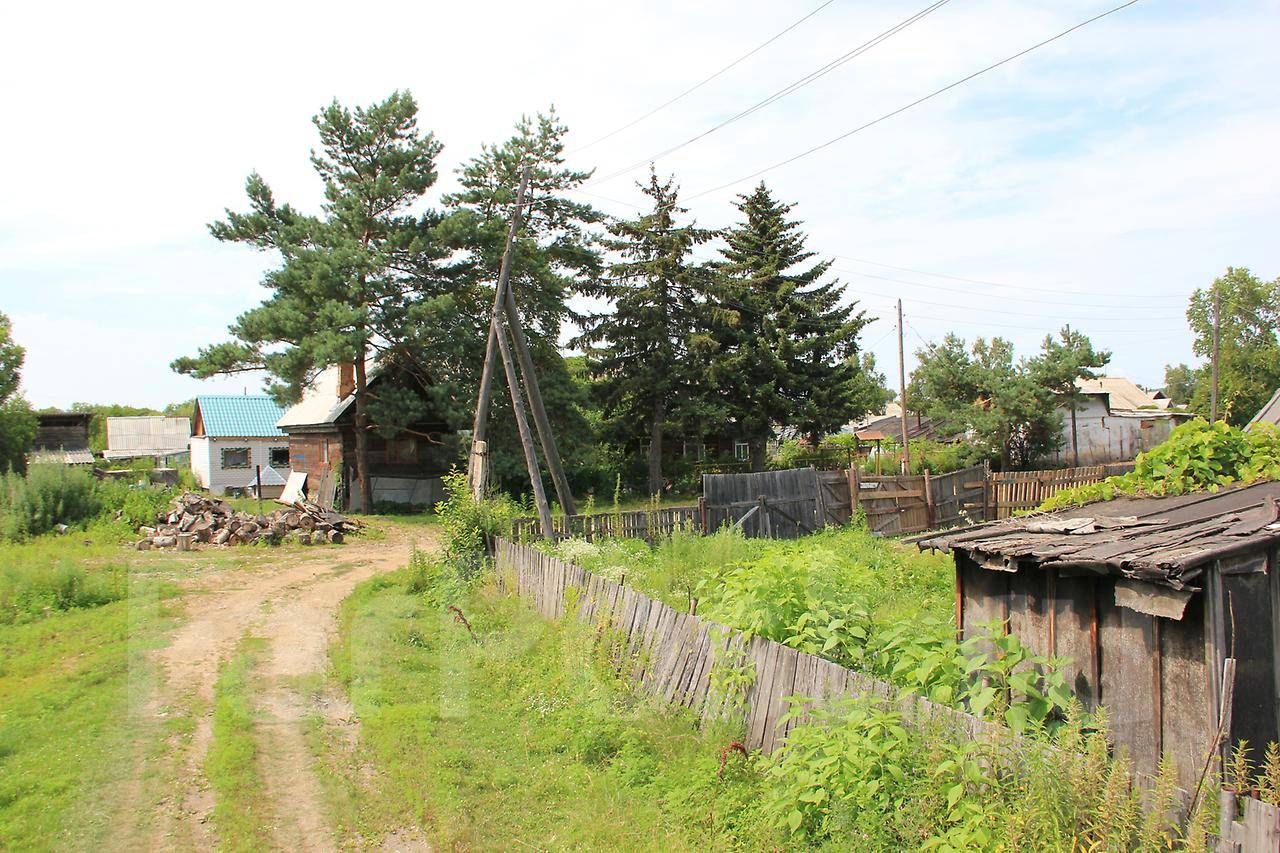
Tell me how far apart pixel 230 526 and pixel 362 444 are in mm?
7538

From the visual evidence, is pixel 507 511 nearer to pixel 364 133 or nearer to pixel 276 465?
pixel 364 133

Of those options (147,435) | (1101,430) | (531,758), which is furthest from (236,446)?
(1101,430)

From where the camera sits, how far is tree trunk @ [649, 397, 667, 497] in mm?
31344

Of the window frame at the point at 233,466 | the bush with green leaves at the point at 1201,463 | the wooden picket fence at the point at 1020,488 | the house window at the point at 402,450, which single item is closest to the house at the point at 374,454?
the house window at the point at 402,450

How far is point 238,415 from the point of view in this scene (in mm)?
36750

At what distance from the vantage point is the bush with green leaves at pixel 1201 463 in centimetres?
631

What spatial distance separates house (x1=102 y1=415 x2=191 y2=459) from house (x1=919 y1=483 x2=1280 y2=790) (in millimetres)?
55663

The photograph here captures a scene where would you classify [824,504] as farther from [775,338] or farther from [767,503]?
[775,338]

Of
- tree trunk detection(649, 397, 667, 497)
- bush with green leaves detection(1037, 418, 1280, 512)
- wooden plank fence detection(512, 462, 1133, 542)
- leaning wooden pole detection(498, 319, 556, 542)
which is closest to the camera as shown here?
bush with green leaves detection(1037, 418, 1280, 512)

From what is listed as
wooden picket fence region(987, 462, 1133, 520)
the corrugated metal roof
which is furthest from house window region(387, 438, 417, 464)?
wooden picket fence region(987, 462, 1133, 520)

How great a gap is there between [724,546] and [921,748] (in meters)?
8.36

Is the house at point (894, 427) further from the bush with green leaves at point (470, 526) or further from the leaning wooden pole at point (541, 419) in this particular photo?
the bush with green leaves at point (470, 526)

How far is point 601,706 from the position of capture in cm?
737

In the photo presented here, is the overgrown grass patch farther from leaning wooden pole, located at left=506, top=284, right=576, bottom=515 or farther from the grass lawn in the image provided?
leaning wooden pole, located at left=506, top=284, right=576, bottom=515
